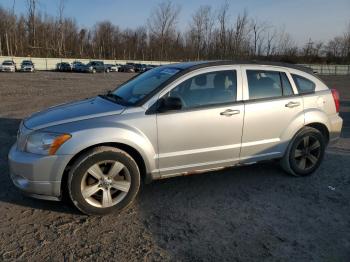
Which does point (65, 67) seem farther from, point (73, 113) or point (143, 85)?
point (73, 113)

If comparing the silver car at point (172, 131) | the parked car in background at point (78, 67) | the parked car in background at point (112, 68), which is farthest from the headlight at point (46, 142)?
the parked car in background at point (112, 68)

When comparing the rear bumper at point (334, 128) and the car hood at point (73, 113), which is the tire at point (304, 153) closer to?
the rear bumper at point (334, 128)

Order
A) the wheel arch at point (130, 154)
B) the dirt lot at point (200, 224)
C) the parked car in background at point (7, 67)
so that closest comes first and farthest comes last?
the dirt lot at point (200, 224)
the wheel arch at point (130, 154)
the parked car in background at point (7, 67)

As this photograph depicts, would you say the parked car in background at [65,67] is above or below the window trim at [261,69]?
above

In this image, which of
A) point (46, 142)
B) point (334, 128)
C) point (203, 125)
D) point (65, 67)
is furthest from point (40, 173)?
point (65, 67)

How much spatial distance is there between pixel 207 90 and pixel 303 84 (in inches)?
64.7

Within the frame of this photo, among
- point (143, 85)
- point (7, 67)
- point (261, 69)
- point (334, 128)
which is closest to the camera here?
point (143, 85)

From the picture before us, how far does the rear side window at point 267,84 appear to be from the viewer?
4.46 metres

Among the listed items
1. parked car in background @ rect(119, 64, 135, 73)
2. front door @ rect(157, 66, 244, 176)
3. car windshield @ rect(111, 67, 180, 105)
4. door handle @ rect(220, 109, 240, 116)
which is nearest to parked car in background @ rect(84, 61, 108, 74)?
parked car in background @ rect(119, 64, 135, 73)

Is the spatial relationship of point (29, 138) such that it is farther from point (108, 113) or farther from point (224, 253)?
point (224, 253)

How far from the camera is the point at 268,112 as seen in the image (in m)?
Answer: 4.43

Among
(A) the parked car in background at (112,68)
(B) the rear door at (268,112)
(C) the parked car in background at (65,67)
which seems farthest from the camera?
(A) the parked car in background at (112,68)

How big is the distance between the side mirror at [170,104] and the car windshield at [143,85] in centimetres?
28

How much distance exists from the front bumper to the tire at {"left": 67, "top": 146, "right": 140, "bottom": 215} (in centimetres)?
13
